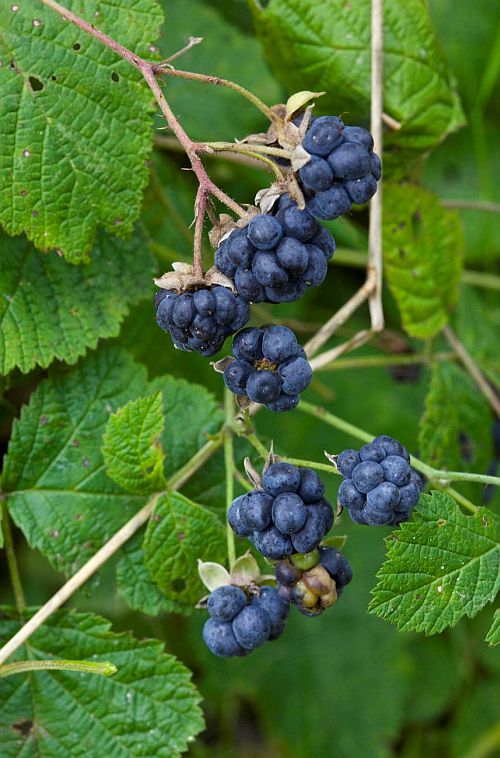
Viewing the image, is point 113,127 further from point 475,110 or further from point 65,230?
point 475,110

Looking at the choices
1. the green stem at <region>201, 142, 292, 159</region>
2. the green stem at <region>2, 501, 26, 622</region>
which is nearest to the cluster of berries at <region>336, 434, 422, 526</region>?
the green stem at <region>201, 142, 292, 159</region>

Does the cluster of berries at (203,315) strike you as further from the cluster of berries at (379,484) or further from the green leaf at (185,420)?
the green leaf at (185,420)

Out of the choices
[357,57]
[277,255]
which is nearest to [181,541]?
[277,255]

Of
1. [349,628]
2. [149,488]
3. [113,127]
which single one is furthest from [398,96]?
[349,628]

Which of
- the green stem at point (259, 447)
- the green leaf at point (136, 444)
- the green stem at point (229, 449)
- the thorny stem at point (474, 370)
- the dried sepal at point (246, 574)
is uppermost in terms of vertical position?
the green stem at point (259, 447)

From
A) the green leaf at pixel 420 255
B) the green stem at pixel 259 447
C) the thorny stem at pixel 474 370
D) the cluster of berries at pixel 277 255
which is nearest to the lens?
the cluster of berries at pixel 277 255

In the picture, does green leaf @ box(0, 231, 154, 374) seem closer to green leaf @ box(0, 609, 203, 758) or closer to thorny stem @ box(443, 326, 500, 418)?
green leaf @ box(0, 609, 203, 758)

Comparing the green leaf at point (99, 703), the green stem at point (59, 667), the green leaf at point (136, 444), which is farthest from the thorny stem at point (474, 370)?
the green stem at point (59, 667)

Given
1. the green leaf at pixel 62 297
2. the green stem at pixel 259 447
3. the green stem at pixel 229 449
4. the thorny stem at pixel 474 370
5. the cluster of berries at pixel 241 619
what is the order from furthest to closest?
1. the thorny stem at pixel 474 370
2. the green leaf at pixel 62 297
3. the green stem at pixel 229 449
4. the green stem at pixel 259 447
5. the cluster of berries at pixel 241 619
